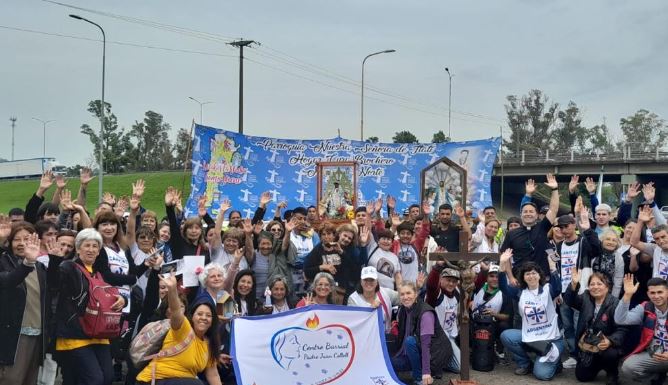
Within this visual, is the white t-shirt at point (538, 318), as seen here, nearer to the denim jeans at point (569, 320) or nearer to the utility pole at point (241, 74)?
the denim jeans at point (569, 320)

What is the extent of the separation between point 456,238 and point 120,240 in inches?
186

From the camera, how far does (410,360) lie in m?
6.69

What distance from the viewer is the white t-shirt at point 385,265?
7.46 metres

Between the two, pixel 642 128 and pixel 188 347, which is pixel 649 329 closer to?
pixel 188 347

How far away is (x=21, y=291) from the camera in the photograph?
5188 mm

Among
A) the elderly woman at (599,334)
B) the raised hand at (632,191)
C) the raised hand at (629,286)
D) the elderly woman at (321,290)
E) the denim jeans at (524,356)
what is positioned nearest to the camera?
the raised hand at (629,286)

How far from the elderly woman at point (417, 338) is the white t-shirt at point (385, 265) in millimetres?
651

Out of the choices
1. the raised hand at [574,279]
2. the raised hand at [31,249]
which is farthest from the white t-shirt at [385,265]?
the raised hand at [31,249]

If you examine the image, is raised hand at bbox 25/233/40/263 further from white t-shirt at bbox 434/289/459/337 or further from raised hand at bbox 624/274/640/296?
raised hand at bbox 624/274/640/296

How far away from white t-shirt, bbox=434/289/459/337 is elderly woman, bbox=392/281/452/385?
13.4 inches

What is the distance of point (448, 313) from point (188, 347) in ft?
10.4

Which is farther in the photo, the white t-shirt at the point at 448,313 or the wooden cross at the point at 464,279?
the white t-shirt at the point at 448,313

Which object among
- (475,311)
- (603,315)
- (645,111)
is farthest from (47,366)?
(645,111)

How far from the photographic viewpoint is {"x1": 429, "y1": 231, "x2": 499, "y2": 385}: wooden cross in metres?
6.43
